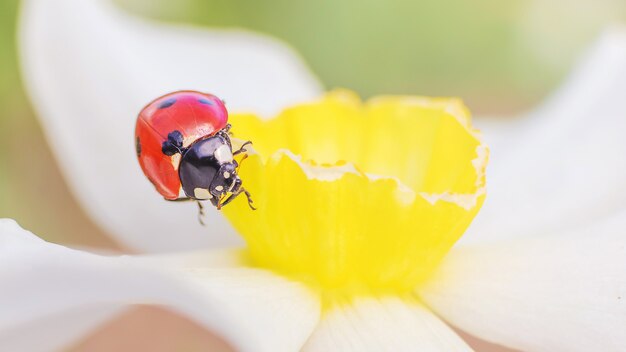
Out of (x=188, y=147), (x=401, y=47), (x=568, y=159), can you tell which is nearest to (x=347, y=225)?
(x=188, y=147)

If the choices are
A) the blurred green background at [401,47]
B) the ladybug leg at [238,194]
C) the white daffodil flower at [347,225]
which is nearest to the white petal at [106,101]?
the white daffodil flower at [347,225]

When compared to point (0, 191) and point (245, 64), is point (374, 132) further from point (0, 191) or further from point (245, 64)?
point (0, 191)

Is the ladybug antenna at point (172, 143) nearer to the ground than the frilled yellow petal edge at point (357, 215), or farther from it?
nearer to the ground

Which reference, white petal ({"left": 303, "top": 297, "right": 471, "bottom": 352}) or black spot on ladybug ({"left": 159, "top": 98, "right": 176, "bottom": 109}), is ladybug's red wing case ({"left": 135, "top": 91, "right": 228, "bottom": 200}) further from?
white petal ({"left": 303, "top": 297, "right": 471, "bottom": 352})

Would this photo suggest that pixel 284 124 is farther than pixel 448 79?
No

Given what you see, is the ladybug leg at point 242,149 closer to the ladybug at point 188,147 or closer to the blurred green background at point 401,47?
the ladybug at point 188,147

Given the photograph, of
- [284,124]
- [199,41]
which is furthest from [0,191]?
[284,124]

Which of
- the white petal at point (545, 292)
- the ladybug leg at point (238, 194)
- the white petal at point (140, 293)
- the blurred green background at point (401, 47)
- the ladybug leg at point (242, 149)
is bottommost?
the white petal at point (140, 293)
